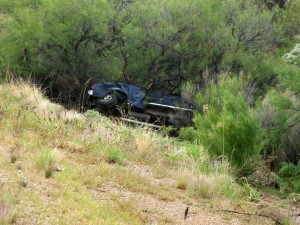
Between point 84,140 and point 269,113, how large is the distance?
6.66 meters

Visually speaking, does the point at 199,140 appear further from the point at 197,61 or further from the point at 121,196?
the point at 197,61

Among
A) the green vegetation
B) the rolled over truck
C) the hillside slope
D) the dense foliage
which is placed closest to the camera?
the hillside slope

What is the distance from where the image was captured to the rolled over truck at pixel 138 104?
21.3 meters

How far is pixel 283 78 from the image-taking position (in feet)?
40.8

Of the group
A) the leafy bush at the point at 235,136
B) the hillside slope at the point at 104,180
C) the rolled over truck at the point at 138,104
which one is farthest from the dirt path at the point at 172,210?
the rolled over truck at the point at 138,104

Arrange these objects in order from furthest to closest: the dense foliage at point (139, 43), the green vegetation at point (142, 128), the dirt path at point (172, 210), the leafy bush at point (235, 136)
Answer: the dense foliage at point (139, 43) < the leafy bush at point (235, 136) < the green vegetation at point (142, 128) < the dirt path at point (172, 210)

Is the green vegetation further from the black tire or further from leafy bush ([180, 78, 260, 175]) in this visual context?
the black tire

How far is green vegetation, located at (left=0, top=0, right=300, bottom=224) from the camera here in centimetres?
620

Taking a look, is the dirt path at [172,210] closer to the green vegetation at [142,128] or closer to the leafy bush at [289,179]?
the green vegetation at [142,128]

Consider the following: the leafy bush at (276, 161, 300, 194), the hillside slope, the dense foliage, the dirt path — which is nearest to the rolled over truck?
the dense foliage

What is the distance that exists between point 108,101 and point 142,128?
34.3 ft

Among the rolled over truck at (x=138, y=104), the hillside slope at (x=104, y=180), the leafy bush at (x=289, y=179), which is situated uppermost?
the hillside slope at (x=104, y=180)

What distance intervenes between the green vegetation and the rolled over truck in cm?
83

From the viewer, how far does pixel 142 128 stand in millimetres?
11258
